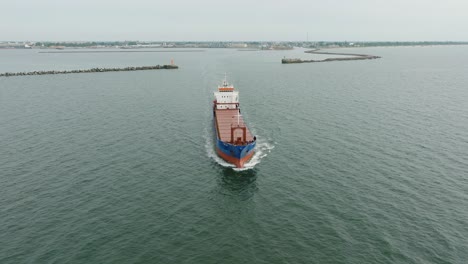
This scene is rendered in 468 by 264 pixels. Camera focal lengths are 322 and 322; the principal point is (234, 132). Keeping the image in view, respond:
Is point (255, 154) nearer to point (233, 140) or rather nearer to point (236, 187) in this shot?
point (233, 140)

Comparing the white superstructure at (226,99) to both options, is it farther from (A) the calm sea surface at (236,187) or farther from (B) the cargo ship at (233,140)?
(A) the calm sea surface at (236,187)

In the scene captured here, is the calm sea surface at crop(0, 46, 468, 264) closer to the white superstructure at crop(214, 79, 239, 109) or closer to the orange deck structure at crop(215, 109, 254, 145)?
the orange deck structure at crop(215, 109, 254, 145)

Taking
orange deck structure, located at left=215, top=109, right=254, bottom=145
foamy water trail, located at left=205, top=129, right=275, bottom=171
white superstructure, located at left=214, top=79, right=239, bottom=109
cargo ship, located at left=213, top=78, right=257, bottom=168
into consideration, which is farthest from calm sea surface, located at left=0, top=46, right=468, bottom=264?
white superstructure, located at left=214, top=79, right=239, bottom=109

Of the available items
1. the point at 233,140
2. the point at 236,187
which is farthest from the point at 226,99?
the point at 236,187

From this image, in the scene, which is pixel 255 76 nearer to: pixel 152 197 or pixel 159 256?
pixel 152 197

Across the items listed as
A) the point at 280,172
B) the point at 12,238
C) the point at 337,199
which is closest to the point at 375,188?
the point at 337,199

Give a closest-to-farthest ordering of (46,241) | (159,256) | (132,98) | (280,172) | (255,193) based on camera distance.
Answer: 1. (159,256)
2. (46,241)
3. (255,193)
4. (280,172)
5. (132,98)

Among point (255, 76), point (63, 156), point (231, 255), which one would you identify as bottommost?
point (231, 255)

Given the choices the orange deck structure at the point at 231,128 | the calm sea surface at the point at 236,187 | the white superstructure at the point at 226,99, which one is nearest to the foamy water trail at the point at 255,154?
the calm sea surface at the point at 236,187

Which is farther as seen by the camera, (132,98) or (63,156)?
(132,98)
